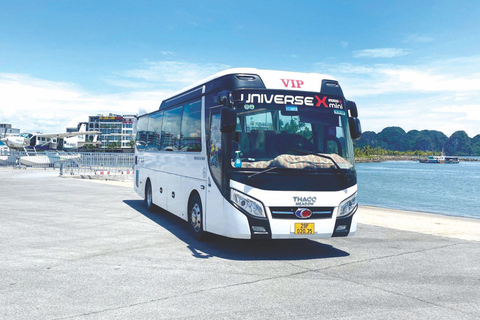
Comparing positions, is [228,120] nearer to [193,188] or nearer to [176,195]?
[193,188]

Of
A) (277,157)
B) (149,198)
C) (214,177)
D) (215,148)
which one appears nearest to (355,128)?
(277,157)

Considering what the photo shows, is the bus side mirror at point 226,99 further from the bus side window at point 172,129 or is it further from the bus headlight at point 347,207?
the bus side window at point 172,129

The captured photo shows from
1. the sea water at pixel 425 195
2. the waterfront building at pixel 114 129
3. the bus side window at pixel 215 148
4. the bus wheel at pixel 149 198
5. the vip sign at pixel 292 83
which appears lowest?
the sea water at pixel 425 195

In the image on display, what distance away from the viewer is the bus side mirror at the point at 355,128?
8.07m

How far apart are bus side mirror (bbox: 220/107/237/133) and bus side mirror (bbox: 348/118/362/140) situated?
2.23 metres

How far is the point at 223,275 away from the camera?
641cm

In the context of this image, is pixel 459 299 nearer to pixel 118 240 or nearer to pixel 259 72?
pixel 259 72

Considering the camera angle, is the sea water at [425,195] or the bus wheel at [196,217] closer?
the bus wheel at [196,217]

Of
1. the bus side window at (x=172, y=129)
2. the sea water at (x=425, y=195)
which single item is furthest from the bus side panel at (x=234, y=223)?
the sea water at (x=425, y=195)

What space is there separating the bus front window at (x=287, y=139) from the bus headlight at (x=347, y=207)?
0.57m

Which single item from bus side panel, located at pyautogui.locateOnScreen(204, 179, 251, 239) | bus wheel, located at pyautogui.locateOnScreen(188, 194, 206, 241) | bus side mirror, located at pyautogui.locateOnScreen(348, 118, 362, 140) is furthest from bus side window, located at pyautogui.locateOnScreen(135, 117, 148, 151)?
bus side mirror, located at pyautogui.locateOnScreen(348, 118, 362, 140)

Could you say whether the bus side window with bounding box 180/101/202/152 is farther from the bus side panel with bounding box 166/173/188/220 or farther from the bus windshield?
the bus windshield

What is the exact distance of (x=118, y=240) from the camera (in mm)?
8945

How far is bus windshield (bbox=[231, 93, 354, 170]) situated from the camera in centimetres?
745
